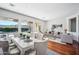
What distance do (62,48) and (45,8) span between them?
0.83m

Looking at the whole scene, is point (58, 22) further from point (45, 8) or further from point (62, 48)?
point (62, 48)

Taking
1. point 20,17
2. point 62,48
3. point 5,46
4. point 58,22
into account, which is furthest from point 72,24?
point 5,46

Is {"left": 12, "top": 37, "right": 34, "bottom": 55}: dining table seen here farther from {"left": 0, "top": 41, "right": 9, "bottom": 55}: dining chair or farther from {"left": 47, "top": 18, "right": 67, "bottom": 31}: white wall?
{"left": 47, "top": 18, "right": 67, "bottom": 31}: white wall

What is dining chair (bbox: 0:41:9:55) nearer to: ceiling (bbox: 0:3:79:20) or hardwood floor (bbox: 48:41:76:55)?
ceiling (bbox: 0:3:79:20)

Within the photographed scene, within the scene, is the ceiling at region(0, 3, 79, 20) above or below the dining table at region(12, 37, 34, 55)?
above

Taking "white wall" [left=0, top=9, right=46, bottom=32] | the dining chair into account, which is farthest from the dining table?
"white wall" [left=0, top=9, right=46, bottom=32]

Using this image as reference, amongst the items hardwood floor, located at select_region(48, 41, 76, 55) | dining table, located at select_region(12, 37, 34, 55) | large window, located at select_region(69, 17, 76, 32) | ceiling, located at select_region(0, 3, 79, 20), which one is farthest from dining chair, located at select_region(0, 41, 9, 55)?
large window, located at select_region(69, 17, 76, 32)

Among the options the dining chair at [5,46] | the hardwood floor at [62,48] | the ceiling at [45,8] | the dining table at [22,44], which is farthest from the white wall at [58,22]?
the dining chair at [5,46]

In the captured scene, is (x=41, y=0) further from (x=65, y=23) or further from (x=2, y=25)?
(x=2, y=25)

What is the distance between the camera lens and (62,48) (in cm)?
188

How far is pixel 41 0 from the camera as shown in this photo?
1.83 m

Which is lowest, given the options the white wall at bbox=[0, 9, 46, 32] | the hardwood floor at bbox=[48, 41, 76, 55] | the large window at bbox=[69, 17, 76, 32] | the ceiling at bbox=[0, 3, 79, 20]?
the hardwood floor at bbox=[48, 41, 76, 55]

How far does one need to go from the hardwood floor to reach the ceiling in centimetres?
56

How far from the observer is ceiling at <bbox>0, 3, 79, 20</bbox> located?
1.80 meters
